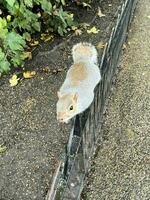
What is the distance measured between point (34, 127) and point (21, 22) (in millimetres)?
1486

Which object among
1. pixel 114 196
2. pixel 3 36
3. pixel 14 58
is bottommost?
pixel 114 196

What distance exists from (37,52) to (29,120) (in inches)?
47.7

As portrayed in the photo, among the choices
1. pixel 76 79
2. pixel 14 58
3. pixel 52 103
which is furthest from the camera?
pixel 14 58

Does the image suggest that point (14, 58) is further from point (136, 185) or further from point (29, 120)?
Answer: point (136, 185)

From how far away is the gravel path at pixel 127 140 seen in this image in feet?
11.4

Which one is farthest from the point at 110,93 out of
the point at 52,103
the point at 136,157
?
the point at 136,157

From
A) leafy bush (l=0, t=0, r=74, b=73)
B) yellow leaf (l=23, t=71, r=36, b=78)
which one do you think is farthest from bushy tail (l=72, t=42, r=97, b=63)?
yellow leaf (l=23, t=71, r=36, b=78)

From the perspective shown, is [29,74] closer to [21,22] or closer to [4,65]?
[4,65]

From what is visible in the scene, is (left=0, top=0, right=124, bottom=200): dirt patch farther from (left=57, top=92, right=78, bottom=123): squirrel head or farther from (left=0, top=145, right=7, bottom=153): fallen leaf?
(left=57, top=92, right=78, bottom=123): squirrel head

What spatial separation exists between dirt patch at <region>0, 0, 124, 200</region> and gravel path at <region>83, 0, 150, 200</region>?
0.37 meters

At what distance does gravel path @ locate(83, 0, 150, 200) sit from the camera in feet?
11.4

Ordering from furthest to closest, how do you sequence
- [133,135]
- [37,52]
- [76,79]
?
1. [37,52]
2. [133,135]
3. [76,79]

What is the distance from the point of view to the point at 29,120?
405 cm

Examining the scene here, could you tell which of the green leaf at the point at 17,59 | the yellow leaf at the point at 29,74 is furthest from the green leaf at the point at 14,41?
the yellow leaf at the point at 29,74
